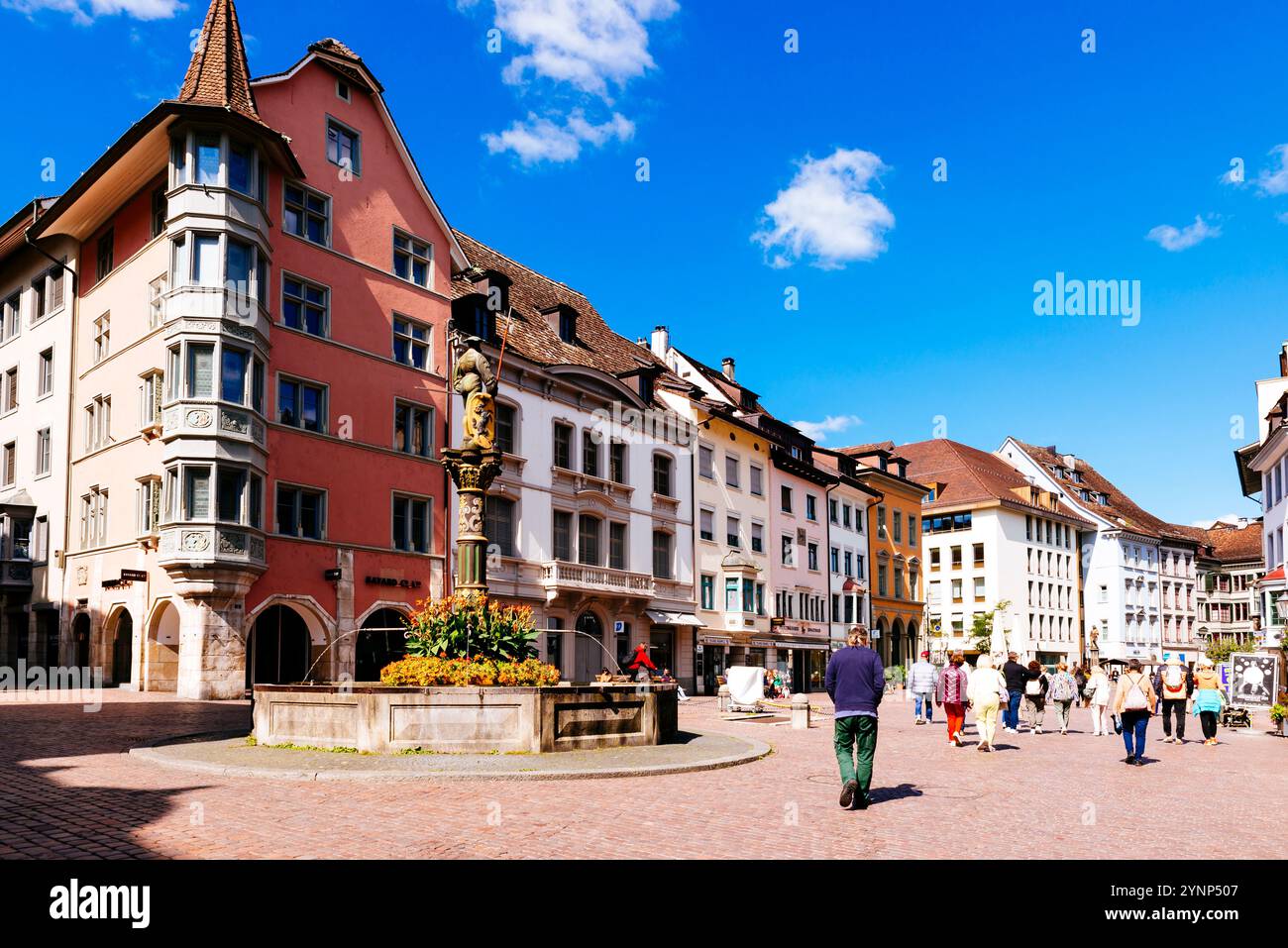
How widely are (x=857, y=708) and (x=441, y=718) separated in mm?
5977

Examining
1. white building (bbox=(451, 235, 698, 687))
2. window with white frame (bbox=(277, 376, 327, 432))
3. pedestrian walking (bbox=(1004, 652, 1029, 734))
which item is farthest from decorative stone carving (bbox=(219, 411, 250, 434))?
pedestrian walking (bbox=(1004, 652, 1029, 734))

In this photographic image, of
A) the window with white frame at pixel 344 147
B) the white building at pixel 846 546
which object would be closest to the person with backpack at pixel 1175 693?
the window with white frame at pixel 344 147

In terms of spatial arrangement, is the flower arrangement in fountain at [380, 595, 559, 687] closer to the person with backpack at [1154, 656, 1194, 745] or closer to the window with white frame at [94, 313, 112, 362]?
the person with backpack at [1154, 656, 1194, 745]

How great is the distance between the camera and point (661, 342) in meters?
55.4

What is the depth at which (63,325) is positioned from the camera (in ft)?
120

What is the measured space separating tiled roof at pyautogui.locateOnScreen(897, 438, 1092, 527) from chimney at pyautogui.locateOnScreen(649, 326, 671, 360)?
29.8 m

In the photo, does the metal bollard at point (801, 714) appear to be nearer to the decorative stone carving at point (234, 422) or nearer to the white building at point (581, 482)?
the white building at point (581, 482)

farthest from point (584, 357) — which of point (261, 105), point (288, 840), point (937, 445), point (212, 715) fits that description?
point (937, 445)

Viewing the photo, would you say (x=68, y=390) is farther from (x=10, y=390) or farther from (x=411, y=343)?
(x=411, y=343)

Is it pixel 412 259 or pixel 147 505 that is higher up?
pixel 412 259

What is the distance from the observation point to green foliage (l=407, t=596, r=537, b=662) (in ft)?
55.1

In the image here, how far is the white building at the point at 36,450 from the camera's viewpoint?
3588cm

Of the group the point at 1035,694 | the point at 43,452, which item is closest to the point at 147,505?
the point at 43,452

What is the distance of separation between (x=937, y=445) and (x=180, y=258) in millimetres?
65336
